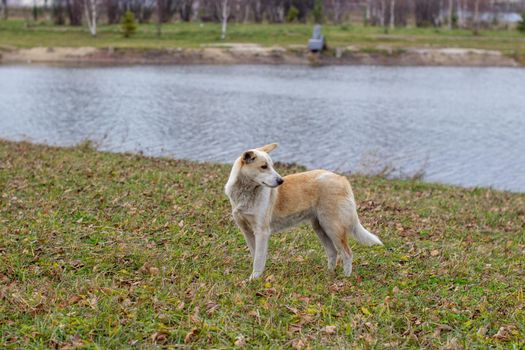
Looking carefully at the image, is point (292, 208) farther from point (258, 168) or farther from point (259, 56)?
point (259, 56)

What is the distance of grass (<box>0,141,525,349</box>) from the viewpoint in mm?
6402

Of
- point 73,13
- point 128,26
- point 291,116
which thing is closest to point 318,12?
point 128,26

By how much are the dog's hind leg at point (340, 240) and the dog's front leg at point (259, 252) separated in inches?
36.5

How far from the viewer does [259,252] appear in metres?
8.52

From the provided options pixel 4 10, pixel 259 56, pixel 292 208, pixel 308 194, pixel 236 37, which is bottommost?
pixel 292 208

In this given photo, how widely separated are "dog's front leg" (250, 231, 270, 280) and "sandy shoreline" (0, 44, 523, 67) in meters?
53.0

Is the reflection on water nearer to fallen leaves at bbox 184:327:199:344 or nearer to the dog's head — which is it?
the dog's head

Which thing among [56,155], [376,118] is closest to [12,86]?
[376,118]

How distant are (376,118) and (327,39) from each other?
39755 millimetres

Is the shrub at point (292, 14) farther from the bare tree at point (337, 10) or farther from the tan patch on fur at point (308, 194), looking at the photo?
the tan patch on fur at point (308, 194)

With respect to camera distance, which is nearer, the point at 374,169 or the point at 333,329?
the point at 333,329

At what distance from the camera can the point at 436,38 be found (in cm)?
7562

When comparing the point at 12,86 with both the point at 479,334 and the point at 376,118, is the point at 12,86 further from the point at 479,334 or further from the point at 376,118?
the point at 479,334

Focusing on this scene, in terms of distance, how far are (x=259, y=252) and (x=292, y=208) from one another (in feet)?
2.61
